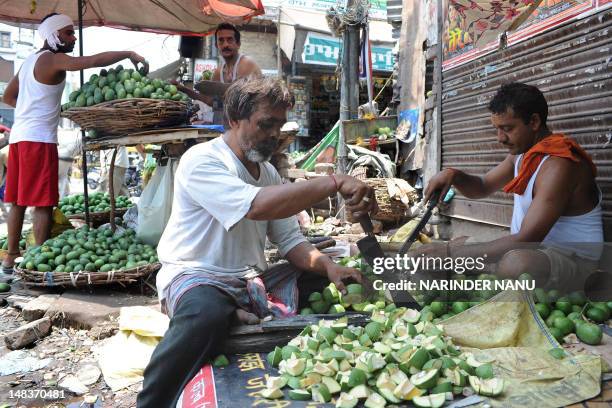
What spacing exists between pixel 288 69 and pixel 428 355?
13.4 m

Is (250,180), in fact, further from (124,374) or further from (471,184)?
(471,184)

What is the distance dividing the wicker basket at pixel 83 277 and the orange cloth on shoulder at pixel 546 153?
280 cm

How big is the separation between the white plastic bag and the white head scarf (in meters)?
1.50

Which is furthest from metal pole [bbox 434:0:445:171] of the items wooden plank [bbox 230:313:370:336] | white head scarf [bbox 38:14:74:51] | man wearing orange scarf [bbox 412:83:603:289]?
wooden plank [bbox 230:313:370:336]

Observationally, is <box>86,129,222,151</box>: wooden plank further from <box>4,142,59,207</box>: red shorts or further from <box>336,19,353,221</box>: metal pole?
<box>336,19,353,221</box>: metal pole

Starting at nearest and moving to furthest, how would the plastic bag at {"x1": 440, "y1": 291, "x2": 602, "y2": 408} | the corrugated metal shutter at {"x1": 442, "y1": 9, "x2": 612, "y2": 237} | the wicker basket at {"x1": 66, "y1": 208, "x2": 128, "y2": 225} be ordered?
the plastic bag at {"x1": 440, "y1": 291, "x2": 602, "y2": 408} < the corrugated metal shutter at {"x1": 442, "y1": 9, "x2": 612, "y2": 237} < the wicker basket at {"x1": 66, "y1": 208, "x2": 128, "y2": 225}

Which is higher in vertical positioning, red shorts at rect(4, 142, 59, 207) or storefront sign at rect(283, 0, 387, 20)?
storefront sign at rect(283, 0, 387, 20)

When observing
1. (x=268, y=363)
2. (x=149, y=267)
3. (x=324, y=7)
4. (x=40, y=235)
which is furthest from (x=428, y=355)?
(x=324, y=7)

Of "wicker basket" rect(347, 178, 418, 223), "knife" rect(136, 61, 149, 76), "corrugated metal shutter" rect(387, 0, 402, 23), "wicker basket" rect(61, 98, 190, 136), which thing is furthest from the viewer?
"corrugated metal shutter" rect(387, 0, 402, 23)

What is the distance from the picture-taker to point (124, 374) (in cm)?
272

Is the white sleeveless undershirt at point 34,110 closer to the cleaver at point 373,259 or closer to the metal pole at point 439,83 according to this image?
the cleaver at point 373,259

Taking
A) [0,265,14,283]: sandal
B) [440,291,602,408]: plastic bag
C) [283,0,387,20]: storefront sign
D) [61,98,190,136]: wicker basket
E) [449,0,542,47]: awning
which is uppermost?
[283,0,387,20]: storefront sign

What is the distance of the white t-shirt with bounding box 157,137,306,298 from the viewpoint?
2.11 meters

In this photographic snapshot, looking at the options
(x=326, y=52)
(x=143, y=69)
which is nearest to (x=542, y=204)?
(x=143, y=69)
